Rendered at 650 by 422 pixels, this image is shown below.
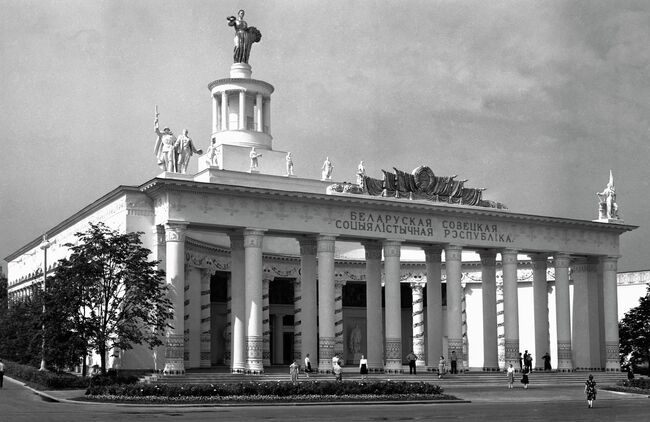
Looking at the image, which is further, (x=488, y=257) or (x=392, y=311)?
(x=488, y=257)

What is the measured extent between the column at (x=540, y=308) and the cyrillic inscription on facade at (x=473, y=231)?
191 inches

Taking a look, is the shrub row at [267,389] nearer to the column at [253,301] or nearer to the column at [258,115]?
the column at [253,301]

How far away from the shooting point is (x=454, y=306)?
194 ft

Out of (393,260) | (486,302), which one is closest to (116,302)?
(393,260)

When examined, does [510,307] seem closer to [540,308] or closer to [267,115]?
[540,308]

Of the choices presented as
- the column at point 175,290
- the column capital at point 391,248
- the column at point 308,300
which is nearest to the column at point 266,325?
the column at point 308,300

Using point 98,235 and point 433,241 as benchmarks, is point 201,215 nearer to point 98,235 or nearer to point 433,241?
point 98,235

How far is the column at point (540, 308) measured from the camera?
64.8 metres

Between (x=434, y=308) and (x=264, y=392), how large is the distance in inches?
936

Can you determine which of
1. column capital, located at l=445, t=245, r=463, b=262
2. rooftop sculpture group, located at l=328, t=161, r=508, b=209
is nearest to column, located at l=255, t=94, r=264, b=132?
rooftop sculpture group, located at l=328, t=161, r=508, b=209

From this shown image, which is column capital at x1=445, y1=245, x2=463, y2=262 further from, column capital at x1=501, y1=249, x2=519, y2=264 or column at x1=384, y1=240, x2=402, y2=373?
column at x1=384, y1=240, x2=402, y2=373

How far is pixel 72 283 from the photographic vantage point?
4625cm

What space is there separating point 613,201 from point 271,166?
25.8 meters

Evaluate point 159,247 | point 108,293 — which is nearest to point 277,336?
point 159,247
